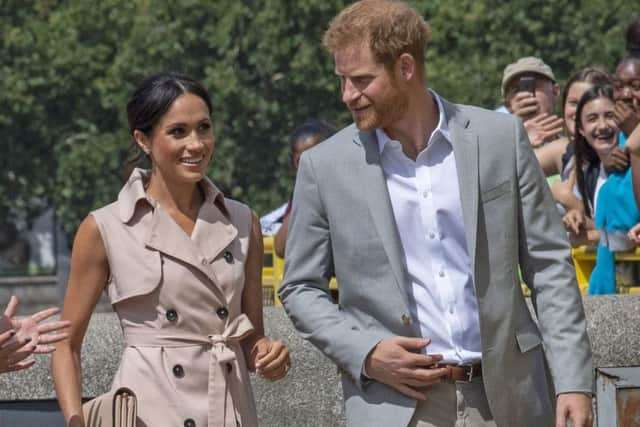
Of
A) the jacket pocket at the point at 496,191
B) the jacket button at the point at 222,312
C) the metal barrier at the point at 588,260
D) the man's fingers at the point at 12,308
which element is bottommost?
the metal barrier at the point at 588,260

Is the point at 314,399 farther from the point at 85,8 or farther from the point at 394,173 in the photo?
the point at 85,8

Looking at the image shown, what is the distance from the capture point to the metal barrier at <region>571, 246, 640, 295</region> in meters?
6.98

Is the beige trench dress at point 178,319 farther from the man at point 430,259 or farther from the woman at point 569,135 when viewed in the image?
the woman at point 569,135

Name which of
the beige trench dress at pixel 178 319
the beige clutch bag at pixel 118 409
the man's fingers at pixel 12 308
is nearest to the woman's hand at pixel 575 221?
the beige trench dress at pixel 178 319

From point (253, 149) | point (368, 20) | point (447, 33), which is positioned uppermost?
point (368, 20)

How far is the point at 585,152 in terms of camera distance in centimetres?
768

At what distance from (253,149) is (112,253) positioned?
87.1 ft

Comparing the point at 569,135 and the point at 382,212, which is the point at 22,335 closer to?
the point at 382,212

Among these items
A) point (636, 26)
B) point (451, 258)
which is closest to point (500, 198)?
point (451, 258)

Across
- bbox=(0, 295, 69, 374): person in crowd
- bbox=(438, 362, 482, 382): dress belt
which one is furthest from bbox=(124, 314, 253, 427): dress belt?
bbox=(438, 362, 482, 382): dress belt

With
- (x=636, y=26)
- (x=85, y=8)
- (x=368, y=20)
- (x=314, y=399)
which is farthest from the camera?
(x=85, y=8)

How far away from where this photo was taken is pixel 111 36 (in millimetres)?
31391

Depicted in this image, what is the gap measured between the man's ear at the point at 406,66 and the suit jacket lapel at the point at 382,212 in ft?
0.78

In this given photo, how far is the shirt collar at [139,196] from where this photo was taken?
502 cm
